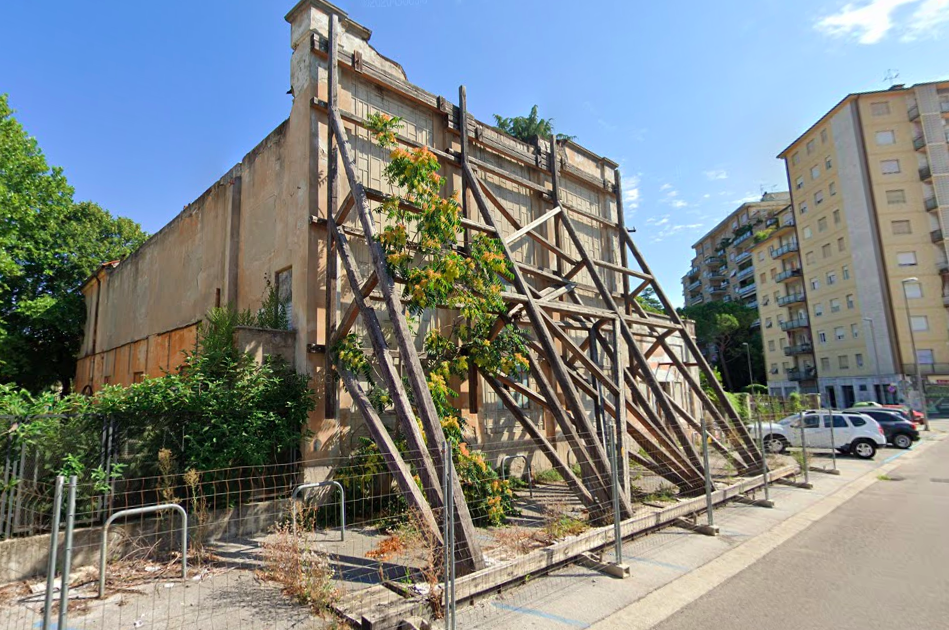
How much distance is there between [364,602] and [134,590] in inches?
99.8

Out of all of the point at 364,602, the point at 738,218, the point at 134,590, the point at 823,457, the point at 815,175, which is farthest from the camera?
the point at 738,218

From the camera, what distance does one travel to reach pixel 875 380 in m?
42.2

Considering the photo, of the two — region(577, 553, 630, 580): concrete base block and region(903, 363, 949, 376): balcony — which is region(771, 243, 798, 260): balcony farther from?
region(577, 553, 630, 580): concrete base block

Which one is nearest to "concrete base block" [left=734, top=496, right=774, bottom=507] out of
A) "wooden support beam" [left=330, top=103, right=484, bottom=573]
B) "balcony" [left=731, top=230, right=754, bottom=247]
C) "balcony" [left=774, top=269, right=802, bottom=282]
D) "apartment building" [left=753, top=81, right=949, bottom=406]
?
"wooden support beam" [left=330, top=103, right=484, bottom=573]

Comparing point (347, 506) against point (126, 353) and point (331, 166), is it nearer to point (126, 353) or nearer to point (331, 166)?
point (331, 166)

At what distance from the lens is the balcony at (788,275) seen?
52.6m

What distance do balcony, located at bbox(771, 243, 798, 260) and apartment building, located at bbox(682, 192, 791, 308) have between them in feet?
19.4

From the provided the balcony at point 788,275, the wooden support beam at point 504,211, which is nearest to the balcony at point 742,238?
the balcony at point 788,275

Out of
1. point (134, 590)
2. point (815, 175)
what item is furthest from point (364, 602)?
point (815, 175)

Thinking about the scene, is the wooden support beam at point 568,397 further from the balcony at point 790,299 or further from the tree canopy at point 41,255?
the balcony at point 790,299

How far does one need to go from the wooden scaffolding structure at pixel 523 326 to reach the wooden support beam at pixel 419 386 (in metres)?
0.02

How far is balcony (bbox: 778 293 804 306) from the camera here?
52.4m

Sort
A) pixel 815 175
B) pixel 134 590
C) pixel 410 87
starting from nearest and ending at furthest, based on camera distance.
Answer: pixel 134 590, pixel 410 87, pixel 815 175

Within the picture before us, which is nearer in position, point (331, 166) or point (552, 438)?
point (331, 166)
